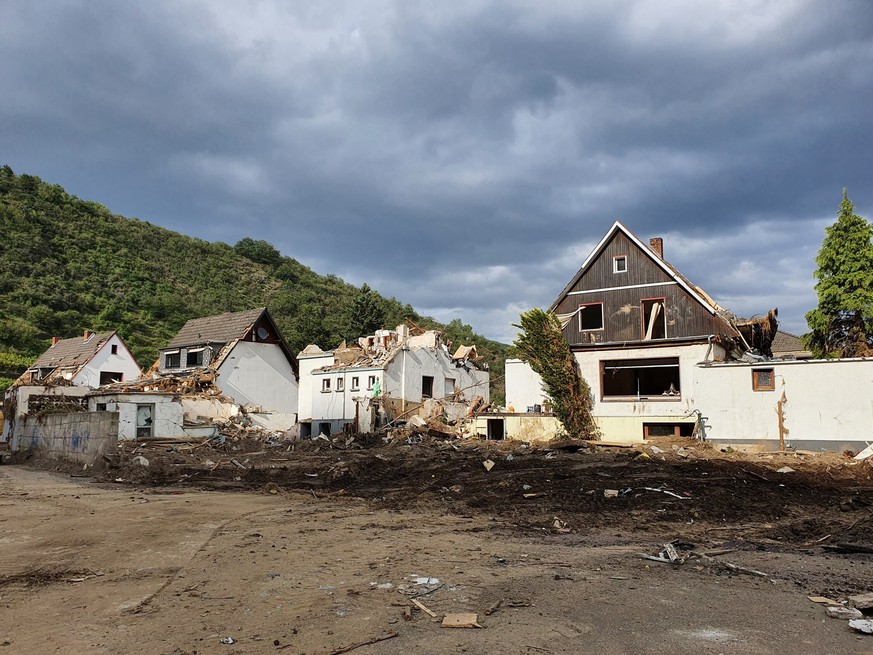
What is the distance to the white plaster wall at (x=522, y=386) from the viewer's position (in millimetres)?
30484

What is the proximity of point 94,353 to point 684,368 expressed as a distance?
40.6m

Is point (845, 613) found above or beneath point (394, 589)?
above

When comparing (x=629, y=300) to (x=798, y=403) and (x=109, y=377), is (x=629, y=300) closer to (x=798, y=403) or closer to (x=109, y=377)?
(x=798, y=403)

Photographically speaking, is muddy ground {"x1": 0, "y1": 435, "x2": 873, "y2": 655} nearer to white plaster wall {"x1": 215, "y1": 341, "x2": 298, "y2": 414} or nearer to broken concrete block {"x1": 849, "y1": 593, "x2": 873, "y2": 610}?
broken concrete block {"x1": 849, "y1": 593, "x2": 873, "y2": 610}

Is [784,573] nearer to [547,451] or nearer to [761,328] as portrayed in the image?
[547,451]

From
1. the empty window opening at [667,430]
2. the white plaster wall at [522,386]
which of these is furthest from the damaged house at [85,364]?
the empty window opening at [667,430]

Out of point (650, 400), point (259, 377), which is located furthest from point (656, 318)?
point (259, 377)

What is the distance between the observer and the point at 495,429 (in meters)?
30.0

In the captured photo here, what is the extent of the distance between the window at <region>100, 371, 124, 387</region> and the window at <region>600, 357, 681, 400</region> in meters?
36.3

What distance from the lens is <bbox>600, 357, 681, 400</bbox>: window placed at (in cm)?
2853

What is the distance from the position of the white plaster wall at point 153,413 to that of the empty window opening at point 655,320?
73.4 ft

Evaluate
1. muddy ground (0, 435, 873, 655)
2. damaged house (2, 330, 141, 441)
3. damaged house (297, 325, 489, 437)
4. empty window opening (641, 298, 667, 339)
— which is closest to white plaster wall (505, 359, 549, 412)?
empty window opening (641, 298, 667, 339)

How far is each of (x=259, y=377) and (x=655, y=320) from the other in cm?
2513

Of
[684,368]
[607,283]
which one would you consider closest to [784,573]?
[684,368]
